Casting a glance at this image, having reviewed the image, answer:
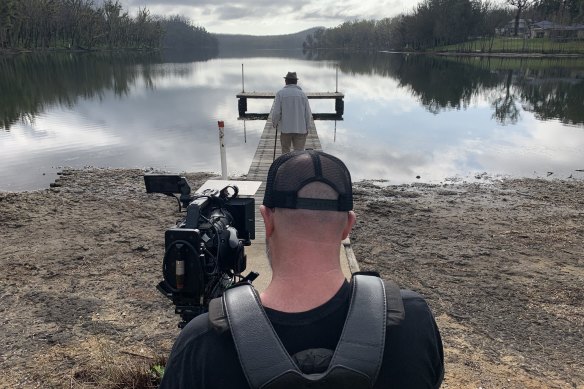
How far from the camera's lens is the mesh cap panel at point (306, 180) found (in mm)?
1292

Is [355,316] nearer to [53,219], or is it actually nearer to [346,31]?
[53,219]

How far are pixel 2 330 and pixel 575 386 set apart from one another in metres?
5.31

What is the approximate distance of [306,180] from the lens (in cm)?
130

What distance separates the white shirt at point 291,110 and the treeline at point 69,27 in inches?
3139

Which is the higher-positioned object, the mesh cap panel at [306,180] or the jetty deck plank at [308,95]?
the mesh cap panel at [306,180]

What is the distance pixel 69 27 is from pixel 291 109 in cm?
10677

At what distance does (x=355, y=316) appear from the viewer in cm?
118

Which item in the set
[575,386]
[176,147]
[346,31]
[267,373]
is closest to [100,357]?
[267,373]

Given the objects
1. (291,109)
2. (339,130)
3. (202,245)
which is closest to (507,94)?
(339,130)

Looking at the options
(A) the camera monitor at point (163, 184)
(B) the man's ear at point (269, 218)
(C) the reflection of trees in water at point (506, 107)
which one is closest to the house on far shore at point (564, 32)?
(C) the reflection of trees in water at point (506, 107)

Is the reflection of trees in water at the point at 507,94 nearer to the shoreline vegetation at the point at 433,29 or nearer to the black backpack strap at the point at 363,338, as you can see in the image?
the black backpack strap at the point at 363,338

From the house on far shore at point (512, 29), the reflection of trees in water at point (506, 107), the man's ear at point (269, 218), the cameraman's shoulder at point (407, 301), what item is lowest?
the reflection of trees in water at point (506, 107)

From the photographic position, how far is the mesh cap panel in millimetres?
1292

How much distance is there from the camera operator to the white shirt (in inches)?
294
